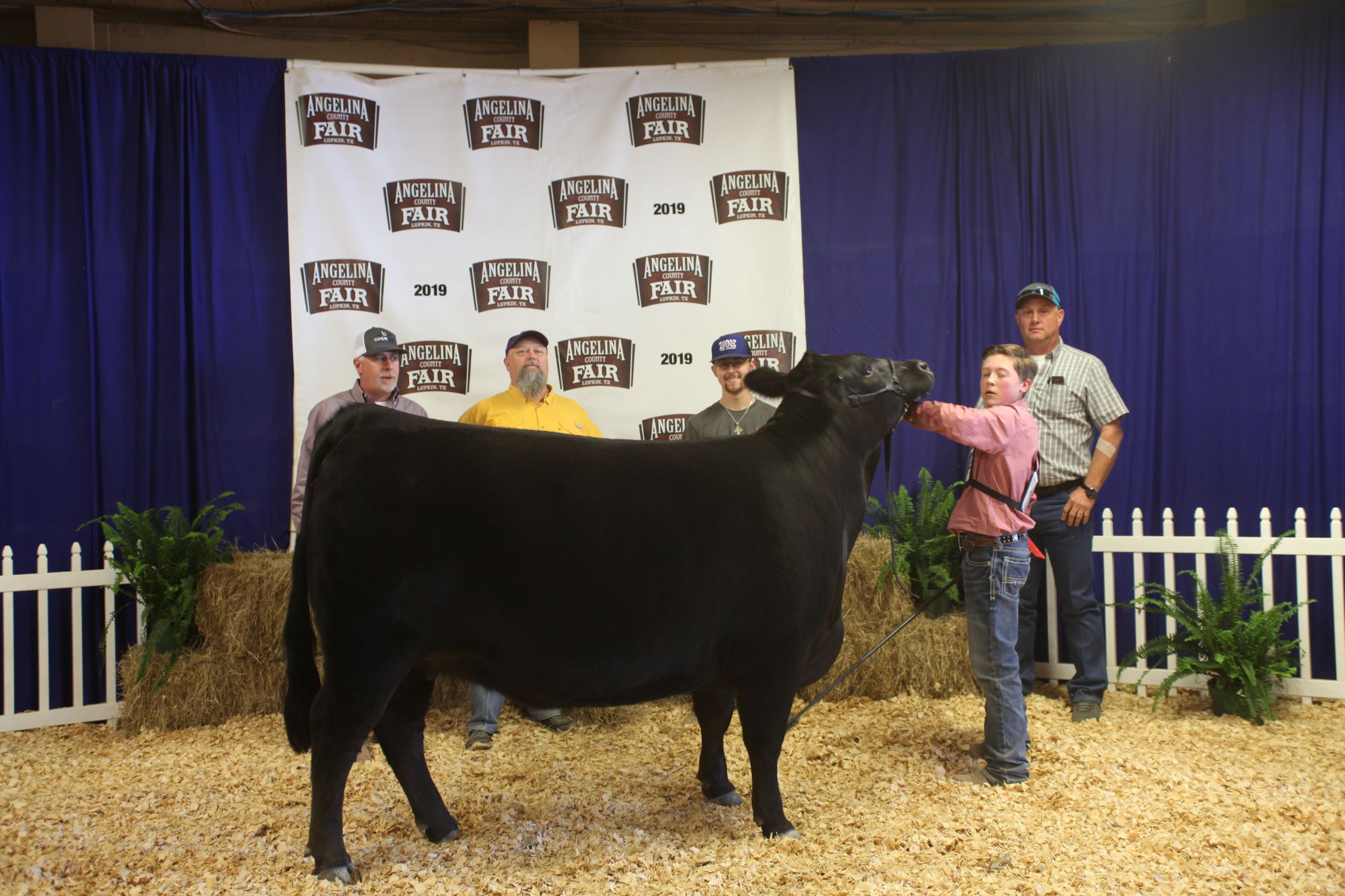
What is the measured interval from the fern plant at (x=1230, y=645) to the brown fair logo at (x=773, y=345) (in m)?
2.39

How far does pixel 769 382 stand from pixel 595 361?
2.54m

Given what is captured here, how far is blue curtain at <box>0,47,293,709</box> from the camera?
201 inches

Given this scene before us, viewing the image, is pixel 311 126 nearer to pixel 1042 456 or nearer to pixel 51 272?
pixel 51 272

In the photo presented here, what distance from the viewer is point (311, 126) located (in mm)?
5293

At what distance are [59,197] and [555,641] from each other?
4729mm

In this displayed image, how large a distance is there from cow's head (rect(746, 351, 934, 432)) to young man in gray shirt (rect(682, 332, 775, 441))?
62.7 inches

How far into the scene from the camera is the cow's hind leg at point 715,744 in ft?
10.8

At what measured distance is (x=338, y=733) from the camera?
260 centimetres

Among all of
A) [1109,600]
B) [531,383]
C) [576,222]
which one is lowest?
[1109,600]

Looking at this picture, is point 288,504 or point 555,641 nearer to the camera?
point 555,641

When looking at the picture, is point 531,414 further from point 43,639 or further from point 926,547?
point 43,639

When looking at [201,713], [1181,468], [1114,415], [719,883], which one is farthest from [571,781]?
[1181,468]

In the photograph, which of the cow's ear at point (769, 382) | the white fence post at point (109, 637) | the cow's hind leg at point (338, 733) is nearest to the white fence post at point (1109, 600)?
the cow's ear at point (769, 382)

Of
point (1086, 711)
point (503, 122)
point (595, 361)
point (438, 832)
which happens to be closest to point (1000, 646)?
point (1086, 711)
